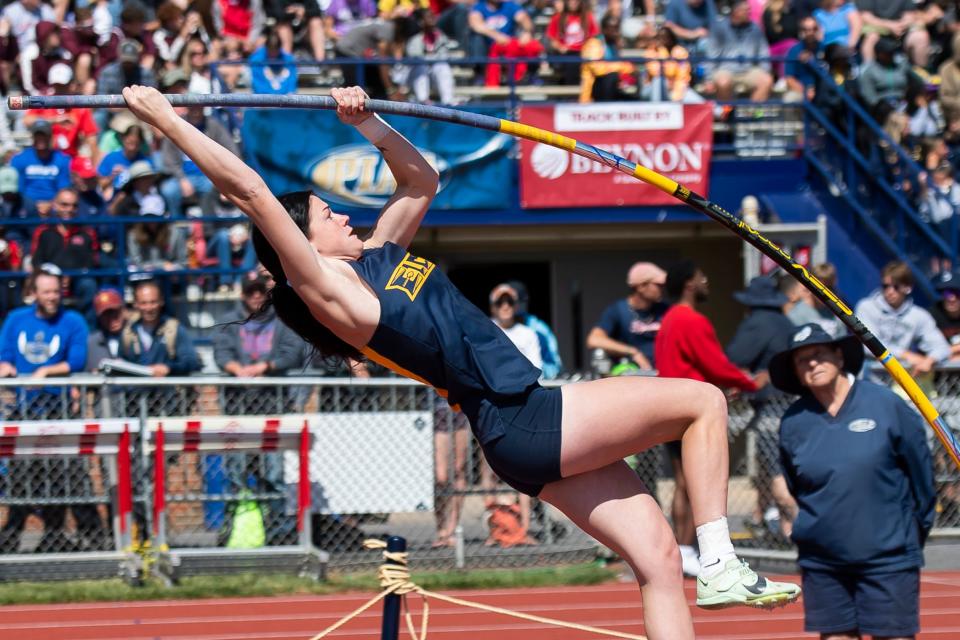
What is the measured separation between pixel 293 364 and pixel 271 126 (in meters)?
3.66

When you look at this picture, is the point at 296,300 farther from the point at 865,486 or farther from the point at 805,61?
the point at 805,61

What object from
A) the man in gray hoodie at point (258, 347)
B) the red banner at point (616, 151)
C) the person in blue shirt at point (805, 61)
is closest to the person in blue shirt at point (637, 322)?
the man in gray hoodie at point (258, 347)

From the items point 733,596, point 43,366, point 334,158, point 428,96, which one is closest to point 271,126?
point 334,158

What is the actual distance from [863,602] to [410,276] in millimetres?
2546

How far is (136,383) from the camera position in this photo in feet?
30.6

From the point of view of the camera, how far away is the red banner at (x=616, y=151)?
1334 cm

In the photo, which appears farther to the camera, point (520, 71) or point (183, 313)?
point (520, 71)

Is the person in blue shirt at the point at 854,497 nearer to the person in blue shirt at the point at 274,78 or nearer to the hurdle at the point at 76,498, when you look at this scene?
the hurdle at the point at 76,498

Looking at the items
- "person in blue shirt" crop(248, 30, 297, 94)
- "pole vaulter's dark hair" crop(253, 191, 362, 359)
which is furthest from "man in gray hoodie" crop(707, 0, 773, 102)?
"pole vaulter's dark hair" crop(253, 191, 362, 359)

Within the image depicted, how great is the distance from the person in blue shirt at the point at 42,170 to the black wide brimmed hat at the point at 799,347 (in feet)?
24.7

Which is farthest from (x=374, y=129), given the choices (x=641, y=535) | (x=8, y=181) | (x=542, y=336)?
(x=8, y=181)

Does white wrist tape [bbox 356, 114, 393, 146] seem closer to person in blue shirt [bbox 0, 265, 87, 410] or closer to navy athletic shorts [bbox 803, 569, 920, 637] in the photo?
navy athletic shorts [bbox 803, 569, 920, 637]

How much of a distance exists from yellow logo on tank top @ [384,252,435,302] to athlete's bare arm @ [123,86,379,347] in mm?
124

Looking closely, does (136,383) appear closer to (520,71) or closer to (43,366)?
(43,366)
